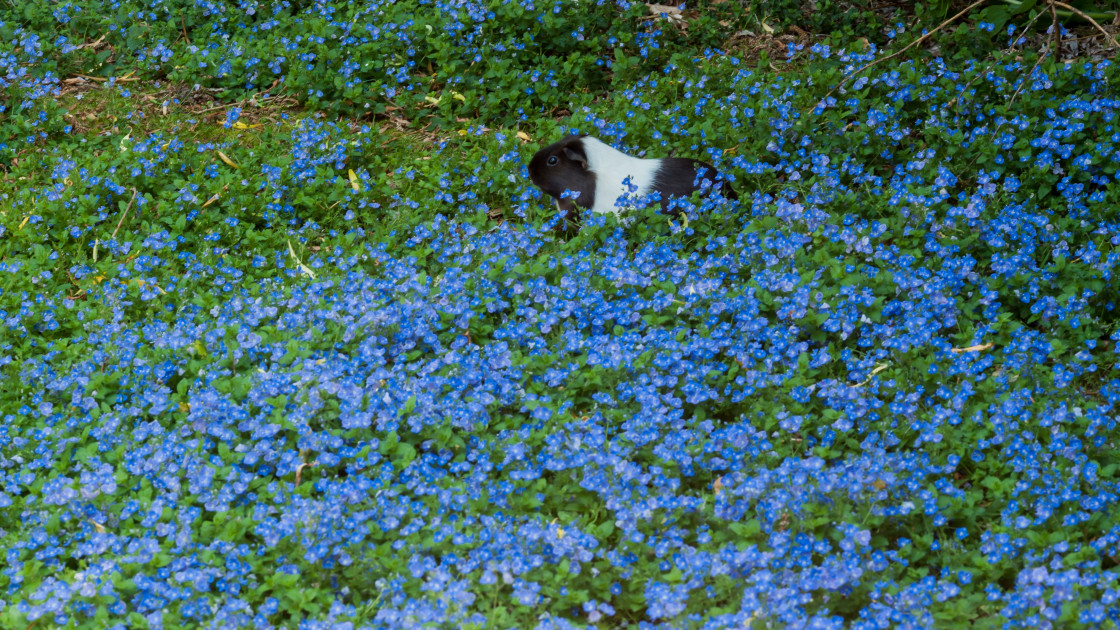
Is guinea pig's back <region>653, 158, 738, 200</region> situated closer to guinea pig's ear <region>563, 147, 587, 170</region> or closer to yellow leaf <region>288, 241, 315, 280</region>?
guinea pig's ear <region>563, 147, 587, 170</region>

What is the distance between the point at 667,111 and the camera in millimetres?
6230

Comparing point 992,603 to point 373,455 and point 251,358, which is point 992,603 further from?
point 251,358

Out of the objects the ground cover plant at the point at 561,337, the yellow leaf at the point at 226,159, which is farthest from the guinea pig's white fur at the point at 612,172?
the yellow leaf at the point at 226,159

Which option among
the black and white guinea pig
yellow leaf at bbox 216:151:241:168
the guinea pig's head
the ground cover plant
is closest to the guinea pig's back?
the black and white guinea pig

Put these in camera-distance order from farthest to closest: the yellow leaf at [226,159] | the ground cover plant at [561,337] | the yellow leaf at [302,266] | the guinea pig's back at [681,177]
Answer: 1. the yellow leaf at [226,159]
2. the guinea pig's back at [681,177]
3. the yellow leaf at [302,266]
4. the ground cover plant at [561,337]

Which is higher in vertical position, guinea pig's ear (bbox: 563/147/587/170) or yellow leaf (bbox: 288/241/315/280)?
guinea pig's ear (bbox: 563/147/587/170)

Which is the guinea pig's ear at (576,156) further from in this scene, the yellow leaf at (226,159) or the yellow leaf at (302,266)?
the yellow leaf at (226,159)

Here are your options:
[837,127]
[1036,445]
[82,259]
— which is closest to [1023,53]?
[837,127]

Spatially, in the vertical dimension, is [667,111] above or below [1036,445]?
above

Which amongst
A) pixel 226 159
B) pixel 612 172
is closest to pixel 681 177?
pixel 612 172

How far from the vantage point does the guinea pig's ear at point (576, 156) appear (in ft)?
18.1

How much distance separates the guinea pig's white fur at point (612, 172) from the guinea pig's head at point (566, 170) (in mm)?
34

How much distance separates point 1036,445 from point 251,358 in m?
3.14

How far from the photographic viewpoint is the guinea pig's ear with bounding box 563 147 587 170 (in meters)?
5.50
